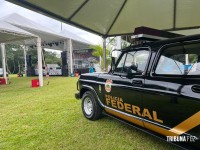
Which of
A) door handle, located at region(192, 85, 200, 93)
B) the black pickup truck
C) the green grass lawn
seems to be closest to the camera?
door handle, located at region(192, 85, 200, 93)

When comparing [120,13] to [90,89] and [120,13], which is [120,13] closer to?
[120,13]

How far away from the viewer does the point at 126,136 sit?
149 inches

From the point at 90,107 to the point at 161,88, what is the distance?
8.88ft

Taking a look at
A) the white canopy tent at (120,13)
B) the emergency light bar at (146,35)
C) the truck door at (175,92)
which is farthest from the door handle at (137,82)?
the white canopy tent at (120,13)

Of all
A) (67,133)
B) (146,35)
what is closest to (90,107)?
(67,133)

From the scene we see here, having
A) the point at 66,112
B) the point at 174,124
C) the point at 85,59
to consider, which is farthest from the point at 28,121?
the point at 85,59

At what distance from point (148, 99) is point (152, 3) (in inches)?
139

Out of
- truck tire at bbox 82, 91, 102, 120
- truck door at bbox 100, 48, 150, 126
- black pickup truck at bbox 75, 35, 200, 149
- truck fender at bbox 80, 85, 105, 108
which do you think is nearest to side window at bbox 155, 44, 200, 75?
black pickup truck at bbox 75, 35, 200, 149

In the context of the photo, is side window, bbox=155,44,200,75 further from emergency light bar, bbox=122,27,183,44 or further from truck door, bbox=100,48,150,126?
emergency light bar, bbox=122,27,183,44

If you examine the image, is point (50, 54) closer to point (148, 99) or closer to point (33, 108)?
point (33, 108)

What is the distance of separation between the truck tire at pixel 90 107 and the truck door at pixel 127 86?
547mm

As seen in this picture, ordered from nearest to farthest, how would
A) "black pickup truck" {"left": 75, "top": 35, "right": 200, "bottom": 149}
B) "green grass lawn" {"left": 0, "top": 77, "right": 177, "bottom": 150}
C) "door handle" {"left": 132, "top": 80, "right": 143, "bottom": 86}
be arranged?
"black pickup truck" {"left": 75, "top": 35, "right": 200, "bottom": 149}
"door handle" {"left": 132, "top": 80, "right": 143, "bottom": 86}
"green grass lawn" {"left": 0, "top": 77, "right": 177, "bottom": 150}

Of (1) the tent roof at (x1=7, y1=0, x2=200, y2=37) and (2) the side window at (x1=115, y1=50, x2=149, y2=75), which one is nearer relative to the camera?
(2) the side window at (x1=115, y1=50, x2=149, y2=75)

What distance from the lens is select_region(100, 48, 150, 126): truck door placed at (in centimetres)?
310
